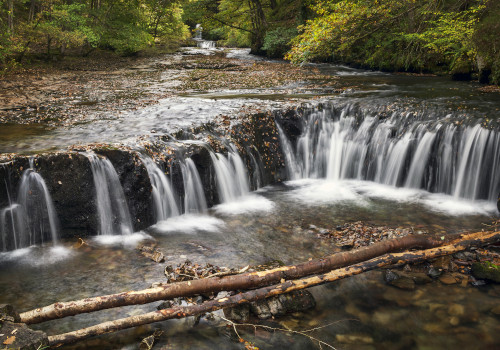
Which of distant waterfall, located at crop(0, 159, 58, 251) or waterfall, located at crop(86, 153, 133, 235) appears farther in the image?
waterfall, located at crop(86, 153, 133, 235)

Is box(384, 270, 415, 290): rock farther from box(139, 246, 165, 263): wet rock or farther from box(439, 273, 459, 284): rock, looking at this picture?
box(139, 246, 165, 263): wet rock

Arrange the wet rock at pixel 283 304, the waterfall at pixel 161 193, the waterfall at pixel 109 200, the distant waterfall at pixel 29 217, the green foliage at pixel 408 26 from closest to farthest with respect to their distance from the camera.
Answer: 1. the wet rock at pixel 283 304
2. the distant waterfall at pixel 29 217
3. the waterfall at pixel 109 200
4. the waterfall at pixel 161 193
5. the green foliage at pixel 408 26

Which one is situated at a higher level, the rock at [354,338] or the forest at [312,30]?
the forest at [312,30]

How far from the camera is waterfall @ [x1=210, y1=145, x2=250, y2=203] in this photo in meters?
7.82

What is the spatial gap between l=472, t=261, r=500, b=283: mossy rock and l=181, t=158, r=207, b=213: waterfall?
466 cm

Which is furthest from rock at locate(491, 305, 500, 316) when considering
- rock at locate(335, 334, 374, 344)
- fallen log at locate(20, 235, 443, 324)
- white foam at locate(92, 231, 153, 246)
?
white foam at locate(92, 231, 153, 246)

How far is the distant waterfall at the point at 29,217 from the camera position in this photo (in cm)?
558

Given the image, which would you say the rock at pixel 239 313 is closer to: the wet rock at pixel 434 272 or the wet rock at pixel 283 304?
the wet rock at pixel 283 304

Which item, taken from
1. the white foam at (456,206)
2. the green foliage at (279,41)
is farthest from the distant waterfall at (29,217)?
the green foliage at (279,41)

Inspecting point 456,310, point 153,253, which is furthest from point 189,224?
point 456,310

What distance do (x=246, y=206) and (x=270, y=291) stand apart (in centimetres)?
401

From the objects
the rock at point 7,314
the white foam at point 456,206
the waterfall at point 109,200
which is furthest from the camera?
the white foam at point 456,206

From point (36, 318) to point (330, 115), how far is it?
844cm

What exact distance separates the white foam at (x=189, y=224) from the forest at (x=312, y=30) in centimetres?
592
